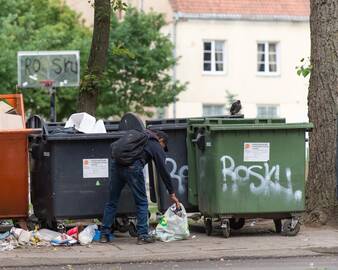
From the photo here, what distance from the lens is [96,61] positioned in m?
12.4

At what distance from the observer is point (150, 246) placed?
926 cm

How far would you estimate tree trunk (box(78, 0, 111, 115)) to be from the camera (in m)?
12.1

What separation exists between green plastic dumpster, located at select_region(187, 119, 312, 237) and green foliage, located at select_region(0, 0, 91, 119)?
19.4 meters

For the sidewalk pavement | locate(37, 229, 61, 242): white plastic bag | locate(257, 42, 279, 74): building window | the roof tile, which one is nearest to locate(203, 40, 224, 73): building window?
the roof tile

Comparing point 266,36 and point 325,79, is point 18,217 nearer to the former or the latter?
point 325,79

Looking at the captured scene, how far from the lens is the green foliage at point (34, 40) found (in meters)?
28.6

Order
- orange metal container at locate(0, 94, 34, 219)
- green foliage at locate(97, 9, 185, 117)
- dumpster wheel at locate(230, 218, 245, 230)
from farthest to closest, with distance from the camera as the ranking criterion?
green foliage at locate(97, 9, 185, 117), dumpster wheel at locate(230, 218, 245, 230), orange metal container at locate(0, 94, 34, 219)

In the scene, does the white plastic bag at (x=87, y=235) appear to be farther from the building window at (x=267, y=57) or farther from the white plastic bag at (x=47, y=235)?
the building window at (x=267, y=57)

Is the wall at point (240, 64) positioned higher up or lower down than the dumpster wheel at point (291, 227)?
higher up

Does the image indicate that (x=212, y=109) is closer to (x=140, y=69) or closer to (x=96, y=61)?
(x=140, y=69)

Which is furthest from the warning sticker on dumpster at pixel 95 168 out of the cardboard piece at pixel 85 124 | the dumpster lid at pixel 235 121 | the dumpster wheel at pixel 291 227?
the dumpster wheel at pixel 291 227

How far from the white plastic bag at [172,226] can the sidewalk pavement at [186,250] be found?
12 cm

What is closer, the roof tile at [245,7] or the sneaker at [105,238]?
the sneaker at [105,238]

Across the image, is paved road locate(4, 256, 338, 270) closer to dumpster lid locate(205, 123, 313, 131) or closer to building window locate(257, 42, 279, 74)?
dumpster lid locate(205, 123, 313, 131)
